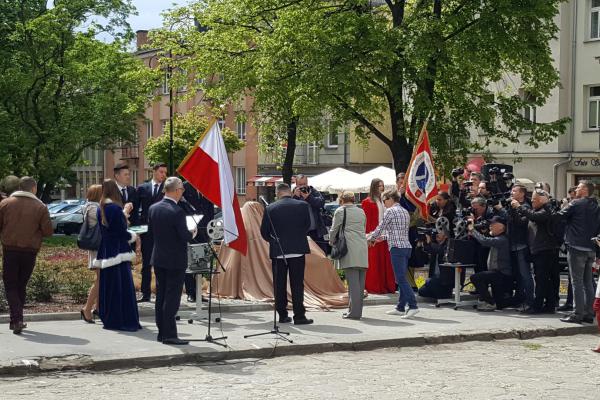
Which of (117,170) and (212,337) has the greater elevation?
(117,170)

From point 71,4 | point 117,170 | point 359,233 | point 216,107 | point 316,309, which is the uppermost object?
point 71,4

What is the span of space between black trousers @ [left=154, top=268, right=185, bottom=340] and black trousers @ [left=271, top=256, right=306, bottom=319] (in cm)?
219

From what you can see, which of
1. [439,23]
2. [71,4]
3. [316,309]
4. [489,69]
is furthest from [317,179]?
[316,309]

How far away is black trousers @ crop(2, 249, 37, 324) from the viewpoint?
1143cm

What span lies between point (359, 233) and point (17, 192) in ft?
16.0

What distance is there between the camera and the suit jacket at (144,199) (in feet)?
45.6

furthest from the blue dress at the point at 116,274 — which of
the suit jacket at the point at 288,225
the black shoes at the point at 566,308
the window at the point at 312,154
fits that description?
the window at the point at 312,154

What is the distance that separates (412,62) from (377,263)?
7.91 metres

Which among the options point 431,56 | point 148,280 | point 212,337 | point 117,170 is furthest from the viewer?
point 431,56

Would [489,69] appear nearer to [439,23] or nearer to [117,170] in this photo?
[439,23]

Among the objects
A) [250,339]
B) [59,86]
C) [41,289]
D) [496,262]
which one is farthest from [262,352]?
[59,86]

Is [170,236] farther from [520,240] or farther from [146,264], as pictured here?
[520,240]

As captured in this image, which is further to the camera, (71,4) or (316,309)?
(71,4)

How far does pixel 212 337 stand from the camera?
1134 cm
